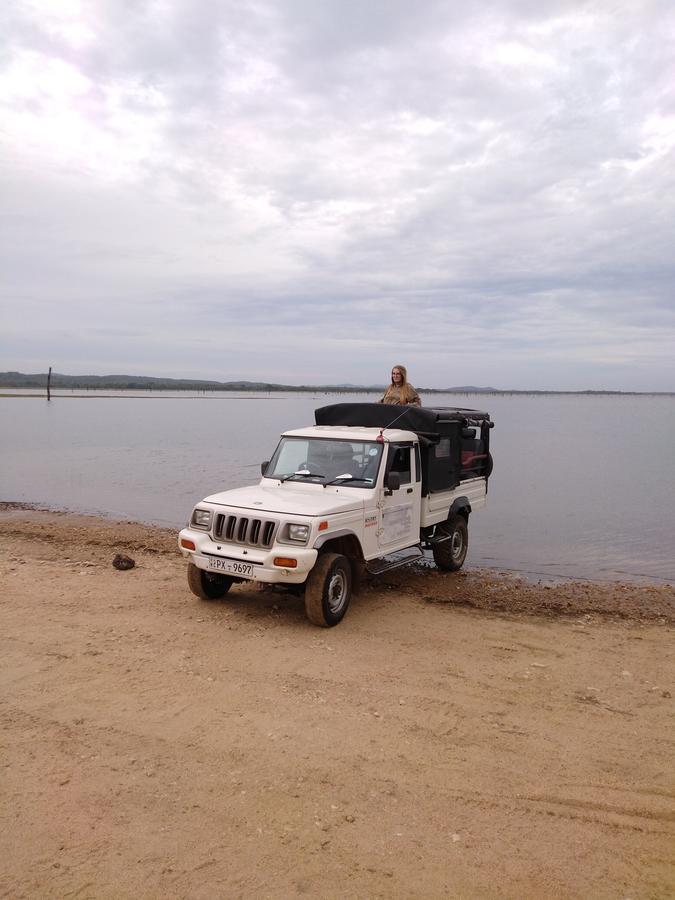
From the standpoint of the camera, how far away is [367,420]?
9242 mm

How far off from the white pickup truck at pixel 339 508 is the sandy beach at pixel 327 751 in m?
0.62

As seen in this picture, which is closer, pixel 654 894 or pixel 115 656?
pixel 654 894

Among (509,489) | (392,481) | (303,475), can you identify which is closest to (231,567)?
(303,475)

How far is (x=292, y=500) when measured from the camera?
7.33 meters

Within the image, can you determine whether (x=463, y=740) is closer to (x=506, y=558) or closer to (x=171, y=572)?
(x=171, y=572)

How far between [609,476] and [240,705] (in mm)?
23652

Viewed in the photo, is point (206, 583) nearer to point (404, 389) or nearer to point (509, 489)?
point (404, 389)

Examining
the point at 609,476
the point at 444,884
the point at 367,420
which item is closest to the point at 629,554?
Answer: the point at 367,420

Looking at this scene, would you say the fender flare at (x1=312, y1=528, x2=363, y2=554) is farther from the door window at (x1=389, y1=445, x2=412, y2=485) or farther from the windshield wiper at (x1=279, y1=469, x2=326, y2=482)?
the door window at (x1=389, y1=445, x2=412, y2=485)

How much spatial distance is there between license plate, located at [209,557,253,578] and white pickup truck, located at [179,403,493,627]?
0.04ft

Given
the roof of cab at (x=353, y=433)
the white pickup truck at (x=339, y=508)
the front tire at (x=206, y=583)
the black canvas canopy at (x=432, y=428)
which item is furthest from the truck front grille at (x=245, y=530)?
the black canvas canopy at (x=432, y=428)

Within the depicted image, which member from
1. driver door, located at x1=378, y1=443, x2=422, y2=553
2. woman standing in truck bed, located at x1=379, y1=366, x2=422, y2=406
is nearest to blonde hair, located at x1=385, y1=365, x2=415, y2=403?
woman standing in truck bed, located at x1=379, y1=366, x2=422, y2=406

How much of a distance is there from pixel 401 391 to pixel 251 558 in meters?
4.08

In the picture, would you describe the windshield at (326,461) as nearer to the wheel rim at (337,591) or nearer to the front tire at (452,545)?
the wheel rim at (337,591)
